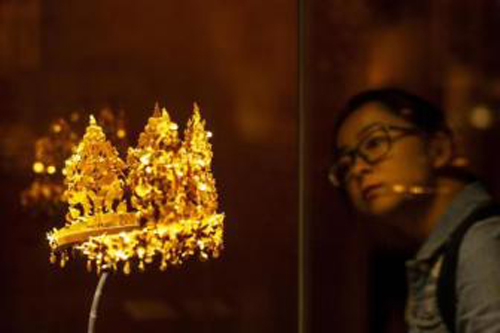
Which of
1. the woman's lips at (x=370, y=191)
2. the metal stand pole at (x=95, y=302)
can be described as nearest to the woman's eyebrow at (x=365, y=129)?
the woman's lips at (x=370, y=191)

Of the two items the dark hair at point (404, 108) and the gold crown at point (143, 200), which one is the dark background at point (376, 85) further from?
the gold crown at point (143, 200)

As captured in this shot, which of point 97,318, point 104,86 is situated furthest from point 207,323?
point 104,86

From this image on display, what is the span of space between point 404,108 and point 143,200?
69 centimetres

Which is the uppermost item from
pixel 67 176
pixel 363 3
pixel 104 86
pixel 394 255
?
pixel 363 3

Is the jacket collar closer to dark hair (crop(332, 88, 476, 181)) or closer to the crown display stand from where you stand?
dark hair (crop(332, 88, 476, 181))

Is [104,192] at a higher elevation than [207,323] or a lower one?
higher

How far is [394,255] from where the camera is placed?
2342mm

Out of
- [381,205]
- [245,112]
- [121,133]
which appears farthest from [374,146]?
[121,133]

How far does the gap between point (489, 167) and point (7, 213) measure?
Answer: 44.8 inches

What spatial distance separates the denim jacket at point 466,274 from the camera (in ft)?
6.37

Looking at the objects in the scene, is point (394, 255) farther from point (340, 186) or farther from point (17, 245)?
point (17, 245)

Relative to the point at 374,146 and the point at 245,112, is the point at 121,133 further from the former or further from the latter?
the point at 374,146

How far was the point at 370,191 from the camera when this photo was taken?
2260mm

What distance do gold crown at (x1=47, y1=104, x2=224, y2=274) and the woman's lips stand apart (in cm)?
40
